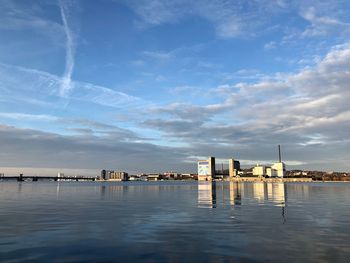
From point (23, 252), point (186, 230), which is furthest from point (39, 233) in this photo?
point (186, 230)

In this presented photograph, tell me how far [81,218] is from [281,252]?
89.6ft

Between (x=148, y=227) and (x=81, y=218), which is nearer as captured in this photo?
(x=148, y=227)

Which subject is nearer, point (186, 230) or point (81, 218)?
point (186, 230)

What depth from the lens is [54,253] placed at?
72.8 ft

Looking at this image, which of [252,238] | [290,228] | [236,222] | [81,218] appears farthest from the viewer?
[81,218]

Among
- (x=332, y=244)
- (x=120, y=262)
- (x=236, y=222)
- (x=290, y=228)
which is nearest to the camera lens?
(x=120, y=262)

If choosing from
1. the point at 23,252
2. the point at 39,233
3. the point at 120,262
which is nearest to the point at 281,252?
the point at 120,262

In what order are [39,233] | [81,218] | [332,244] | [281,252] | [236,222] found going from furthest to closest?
1. [81,218]
2. [236,222]
3. [39,233]
4. [332,244]
5. [281,252]

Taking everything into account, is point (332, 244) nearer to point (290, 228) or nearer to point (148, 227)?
point (290, 228)

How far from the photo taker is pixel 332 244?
81.2 ft

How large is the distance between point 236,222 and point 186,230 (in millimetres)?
8062

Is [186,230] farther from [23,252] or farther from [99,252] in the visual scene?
[23,252]

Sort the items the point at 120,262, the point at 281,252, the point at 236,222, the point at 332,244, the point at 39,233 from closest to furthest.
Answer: the point at 120,262, the point at 281,252, the point at 332,244, the point at 39,233, the point at 236,222

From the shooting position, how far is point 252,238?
27234mm
